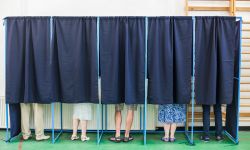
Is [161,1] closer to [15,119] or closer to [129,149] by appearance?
[129,149]

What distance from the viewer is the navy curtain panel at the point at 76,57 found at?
4.48 metres

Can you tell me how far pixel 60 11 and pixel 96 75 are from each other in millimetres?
1457

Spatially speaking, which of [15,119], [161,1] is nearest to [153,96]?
[161,1]

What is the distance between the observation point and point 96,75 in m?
4.48

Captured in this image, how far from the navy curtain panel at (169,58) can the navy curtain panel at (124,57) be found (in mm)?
137

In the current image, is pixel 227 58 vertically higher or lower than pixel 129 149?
higher

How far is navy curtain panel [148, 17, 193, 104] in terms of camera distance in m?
4.46

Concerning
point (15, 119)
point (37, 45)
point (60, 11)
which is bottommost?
point (15, 119)

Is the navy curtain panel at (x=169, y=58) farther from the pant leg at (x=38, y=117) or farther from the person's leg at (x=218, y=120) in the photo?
the pant leg at (x=38, y=117)

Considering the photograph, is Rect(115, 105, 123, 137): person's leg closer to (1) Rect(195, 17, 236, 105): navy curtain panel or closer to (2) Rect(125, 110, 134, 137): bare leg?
(2) Rect(125, 110, 134, 137): bare leg

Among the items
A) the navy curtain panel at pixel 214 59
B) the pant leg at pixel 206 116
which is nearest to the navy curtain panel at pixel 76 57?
the navy curtain panel at pixel 214 59

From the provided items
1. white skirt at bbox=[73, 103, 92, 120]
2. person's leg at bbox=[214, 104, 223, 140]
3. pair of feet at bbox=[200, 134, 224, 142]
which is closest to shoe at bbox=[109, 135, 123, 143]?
white skirt at bbox=[73, 103, 92, 120]

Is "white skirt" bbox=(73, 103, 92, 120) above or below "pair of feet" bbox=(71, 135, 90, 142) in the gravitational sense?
above

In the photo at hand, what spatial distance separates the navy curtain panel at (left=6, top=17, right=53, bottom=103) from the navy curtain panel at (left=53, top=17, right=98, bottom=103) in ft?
0.53
